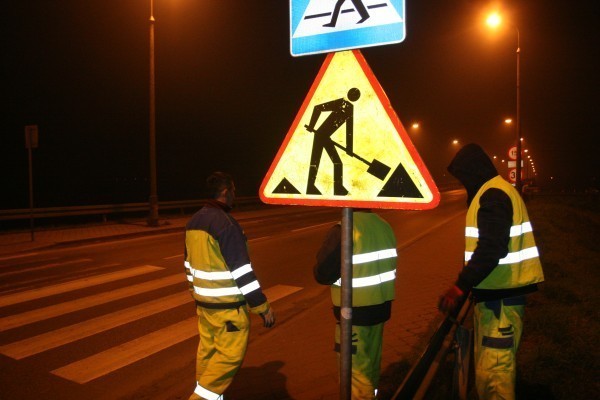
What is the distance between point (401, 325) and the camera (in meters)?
5.66

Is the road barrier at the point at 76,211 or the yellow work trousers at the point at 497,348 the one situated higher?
the yellow work trousers at the point at 497,348

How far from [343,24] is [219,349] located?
2.26 m

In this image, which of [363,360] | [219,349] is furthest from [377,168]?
[219,349]

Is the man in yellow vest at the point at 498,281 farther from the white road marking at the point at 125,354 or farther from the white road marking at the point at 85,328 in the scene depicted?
the white road marking at the point at 85,328

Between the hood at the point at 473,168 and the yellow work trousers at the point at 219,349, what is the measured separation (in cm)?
184

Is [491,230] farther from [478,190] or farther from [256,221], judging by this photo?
[256,221]

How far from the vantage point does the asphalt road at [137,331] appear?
4.28m

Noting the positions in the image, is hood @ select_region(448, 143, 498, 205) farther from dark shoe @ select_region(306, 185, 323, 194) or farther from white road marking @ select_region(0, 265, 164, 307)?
white road marking @ select_region(0, 265, 164, 307)

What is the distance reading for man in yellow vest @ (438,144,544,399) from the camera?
2852 millimetres

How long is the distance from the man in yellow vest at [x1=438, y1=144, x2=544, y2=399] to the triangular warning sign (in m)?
1.00

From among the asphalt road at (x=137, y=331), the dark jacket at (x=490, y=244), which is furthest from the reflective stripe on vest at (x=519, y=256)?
the asphalt road at (x=137, y=331)

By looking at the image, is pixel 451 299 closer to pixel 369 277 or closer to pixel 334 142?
pixel 369 277

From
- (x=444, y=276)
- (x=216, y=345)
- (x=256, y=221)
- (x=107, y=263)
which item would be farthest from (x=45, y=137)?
(x=216, y=345)

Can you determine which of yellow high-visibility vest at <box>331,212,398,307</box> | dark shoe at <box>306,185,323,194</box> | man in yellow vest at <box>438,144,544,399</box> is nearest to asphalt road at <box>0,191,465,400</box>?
yellow high-visibility vest at <box>331,212,398,307</box>
